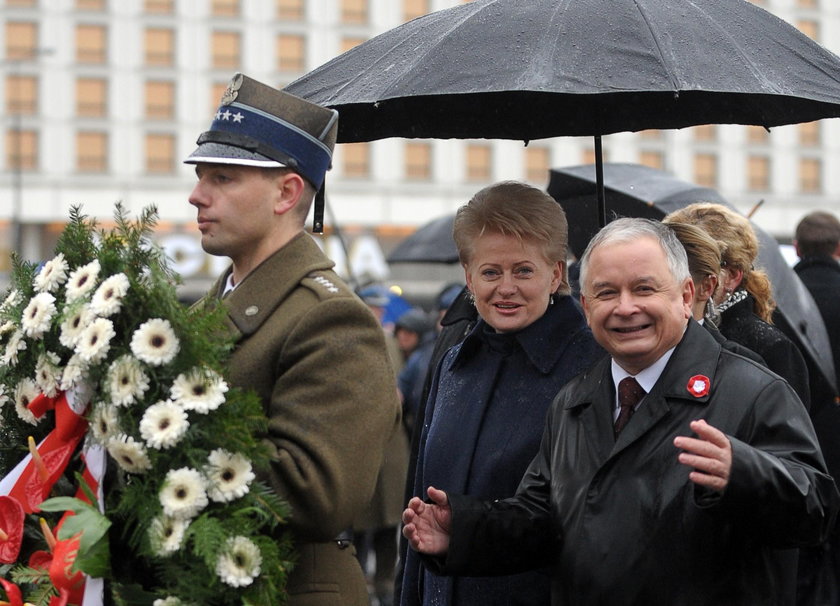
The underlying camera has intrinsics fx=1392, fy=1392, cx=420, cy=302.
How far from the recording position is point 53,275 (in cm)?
346

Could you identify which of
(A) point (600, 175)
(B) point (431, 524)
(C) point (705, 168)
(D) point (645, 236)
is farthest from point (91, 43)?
(D) point (645, 236)

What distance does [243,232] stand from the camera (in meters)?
3.63

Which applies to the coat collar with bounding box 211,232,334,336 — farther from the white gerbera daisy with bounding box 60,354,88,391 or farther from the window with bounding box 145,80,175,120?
the window with bounding box 145,80,175,120

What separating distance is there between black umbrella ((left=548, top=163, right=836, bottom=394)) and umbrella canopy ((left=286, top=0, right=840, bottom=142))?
154cm

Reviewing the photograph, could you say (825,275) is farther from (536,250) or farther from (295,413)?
(295,413)

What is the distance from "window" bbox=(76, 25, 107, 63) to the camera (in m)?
51.7

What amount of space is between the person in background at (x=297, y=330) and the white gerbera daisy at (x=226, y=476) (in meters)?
0.11

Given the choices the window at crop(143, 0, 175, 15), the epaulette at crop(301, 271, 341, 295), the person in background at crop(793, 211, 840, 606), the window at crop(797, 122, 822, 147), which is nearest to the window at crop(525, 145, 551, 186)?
the window at crop(797, 122, 822, 147)

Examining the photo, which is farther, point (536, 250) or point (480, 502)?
point (536, 250)

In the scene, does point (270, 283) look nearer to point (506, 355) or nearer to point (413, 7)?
point (506, 355)

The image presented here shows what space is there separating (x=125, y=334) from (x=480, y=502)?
1.14 meters

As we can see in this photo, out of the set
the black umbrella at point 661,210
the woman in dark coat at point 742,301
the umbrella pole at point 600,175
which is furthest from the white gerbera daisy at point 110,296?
the black umbrella at point 661,210

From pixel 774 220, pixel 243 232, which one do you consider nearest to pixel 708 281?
pixel 243 232

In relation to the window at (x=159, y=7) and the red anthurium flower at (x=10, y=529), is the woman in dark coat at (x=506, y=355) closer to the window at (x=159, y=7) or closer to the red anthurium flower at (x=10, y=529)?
the red anthurium flower at (x=10, y=529)
